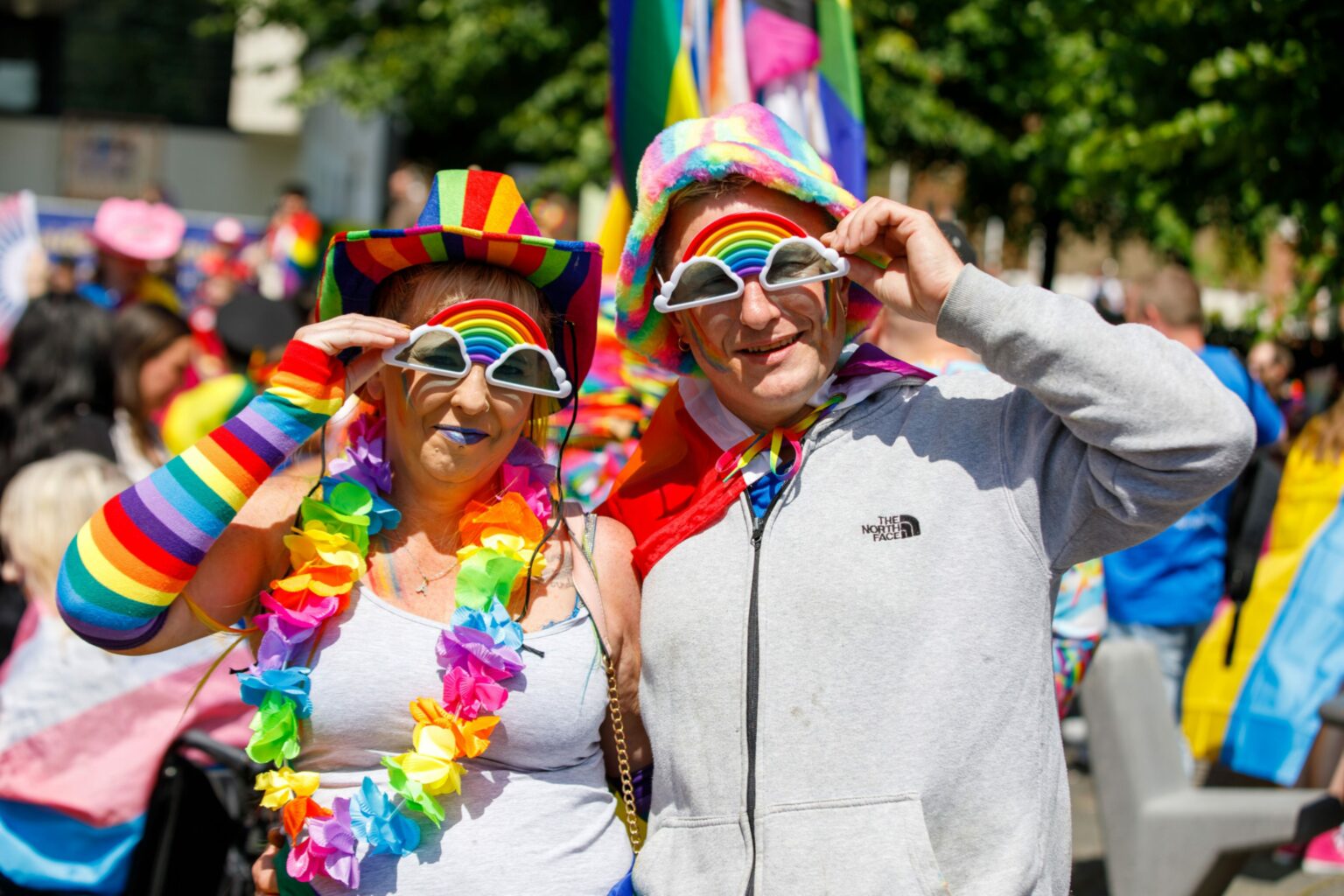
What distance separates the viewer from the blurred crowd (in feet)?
11.1

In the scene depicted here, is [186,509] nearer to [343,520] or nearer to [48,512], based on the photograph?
[343,520]

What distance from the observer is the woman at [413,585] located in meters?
2.18

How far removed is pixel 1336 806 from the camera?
4113 millimetres

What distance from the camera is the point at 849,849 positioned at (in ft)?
6.68

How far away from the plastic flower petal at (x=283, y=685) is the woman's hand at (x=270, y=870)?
30 centimetres

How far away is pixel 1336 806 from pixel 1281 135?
196 centimetres

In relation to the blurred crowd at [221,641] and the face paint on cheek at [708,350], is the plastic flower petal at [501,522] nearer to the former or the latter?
the face paint on cheek at [708,350]

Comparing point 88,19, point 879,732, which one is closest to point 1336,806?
point 879,732

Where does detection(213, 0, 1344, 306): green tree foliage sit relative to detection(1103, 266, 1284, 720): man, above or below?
above

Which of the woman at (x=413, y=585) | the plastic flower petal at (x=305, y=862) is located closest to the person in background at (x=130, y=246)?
the woman at (x=413, y=585)

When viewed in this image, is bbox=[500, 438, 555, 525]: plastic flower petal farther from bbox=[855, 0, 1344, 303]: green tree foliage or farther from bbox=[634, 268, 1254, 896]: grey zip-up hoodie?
bbox=[855, 0, 1344, 303]: green tree foliage

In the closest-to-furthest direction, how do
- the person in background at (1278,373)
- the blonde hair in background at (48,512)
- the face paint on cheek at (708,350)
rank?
the face paint on cheek at (708,350)
the blonde hair in background at (48,512)
the person in background at (1278,373)

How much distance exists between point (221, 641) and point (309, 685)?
1.45 metres

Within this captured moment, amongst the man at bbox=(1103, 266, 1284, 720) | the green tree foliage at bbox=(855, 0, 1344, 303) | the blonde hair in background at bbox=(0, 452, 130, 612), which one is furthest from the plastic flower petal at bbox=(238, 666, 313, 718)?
the man at bbox=(1103, 266, 1284, 720)
